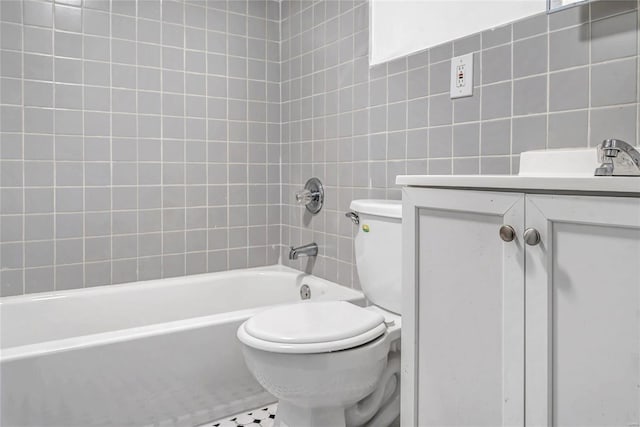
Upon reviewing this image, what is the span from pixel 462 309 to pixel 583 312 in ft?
0.85

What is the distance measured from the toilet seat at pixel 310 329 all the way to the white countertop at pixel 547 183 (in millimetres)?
479

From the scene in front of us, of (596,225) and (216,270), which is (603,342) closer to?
(596,225)

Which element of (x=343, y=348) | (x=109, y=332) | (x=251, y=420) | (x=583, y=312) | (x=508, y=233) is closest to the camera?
(x=583, y=312)

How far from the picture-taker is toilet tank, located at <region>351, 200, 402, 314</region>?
4.98ft

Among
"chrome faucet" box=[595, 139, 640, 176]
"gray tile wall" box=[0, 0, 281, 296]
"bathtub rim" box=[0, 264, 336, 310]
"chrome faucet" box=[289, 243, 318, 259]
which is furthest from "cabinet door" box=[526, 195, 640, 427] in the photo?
"gray tile wall" box=[0, 0, 281, 296]

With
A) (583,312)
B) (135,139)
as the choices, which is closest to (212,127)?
(135,139)

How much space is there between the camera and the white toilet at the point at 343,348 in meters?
1.24

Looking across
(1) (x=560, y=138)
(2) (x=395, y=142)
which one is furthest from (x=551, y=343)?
(2) (x=395, y=142)

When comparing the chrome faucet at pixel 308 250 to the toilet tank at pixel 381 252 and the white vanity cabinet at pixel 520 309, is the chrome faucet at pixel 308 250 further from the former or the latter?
the white vanity cabinet at pixel 520 309

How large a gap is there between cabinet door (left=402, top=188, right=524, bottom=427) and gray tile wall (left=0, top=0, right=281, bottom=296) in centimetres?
144

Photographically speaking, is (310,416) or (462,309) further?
(310,416)

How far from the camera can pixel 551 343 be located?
827mm

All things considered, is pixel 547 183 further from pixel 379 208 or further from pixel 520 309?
pixel 379 208

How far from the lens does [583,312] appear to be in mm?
779
